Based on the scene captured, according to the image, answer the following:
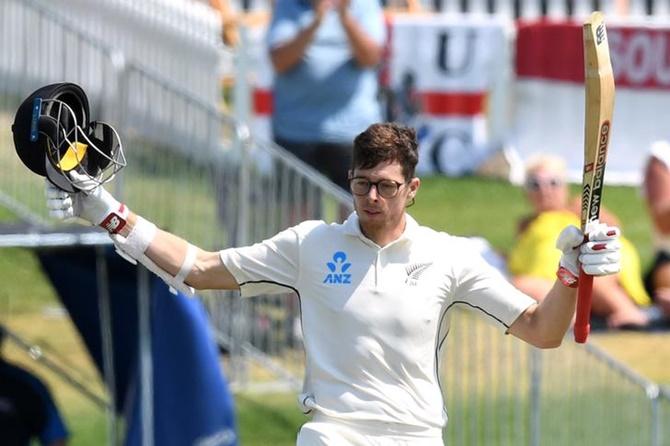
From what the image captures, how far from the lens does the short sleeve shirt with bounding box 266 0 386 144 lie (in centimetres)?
1170

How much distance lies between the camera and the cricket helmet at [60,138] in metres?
6.01

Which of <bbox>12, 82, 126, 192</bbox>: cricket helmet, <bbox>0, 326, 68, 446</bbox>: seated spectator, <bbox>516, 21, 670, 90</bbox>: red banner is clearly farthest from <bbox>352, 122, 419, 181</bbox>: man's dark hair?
<bbox>516, 21, 670, 90</bbox>: red banner

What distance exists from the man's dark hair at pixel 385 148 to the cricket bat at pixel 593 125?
57 centimetres

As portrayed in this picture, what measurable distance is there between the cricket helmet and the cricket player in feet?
0.29

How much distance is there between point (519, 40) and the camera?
1789cm

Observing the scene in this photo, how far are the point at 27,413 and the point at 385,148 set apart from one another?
12.6ft

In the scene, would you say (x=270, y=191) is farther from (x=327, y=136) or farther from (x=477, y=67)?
(x=477, y=67)

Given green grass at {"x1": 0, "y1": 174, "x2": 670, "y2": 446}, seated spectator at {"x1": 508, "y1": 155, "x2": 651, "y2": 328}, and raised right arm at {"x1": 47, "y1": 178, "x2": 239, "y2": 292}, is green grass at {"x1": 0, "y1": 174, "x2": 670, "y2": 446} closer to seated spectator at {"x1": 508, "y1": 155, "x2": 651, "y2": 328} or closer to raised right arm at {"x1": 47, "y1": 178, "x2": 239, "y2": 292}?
seated spectator at {"x1": 508, "y1": 155, "x2": 651, "y2": 328}

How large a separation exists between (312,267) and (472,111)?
11.5 m

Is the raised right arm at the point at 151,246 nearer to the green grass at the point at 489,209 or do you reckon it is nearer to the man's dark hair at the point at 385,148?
the man's dark hair at the point at 385,148

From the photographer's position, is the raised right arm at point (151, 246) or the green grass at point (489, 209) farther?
the green grass at point (489, 209)

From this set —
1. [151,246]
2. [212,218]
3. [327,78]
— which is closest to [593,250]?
[151,246]

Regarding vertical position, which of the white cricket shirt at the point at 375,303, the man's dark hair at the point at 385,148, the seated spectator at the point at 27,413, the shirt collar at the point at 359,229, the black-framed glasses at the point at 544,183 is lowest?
the seated spectator at the point at 27,413

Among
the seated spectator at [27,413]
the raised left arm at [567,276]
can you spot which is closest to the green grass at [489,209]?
the seated spectator at [27,413]
